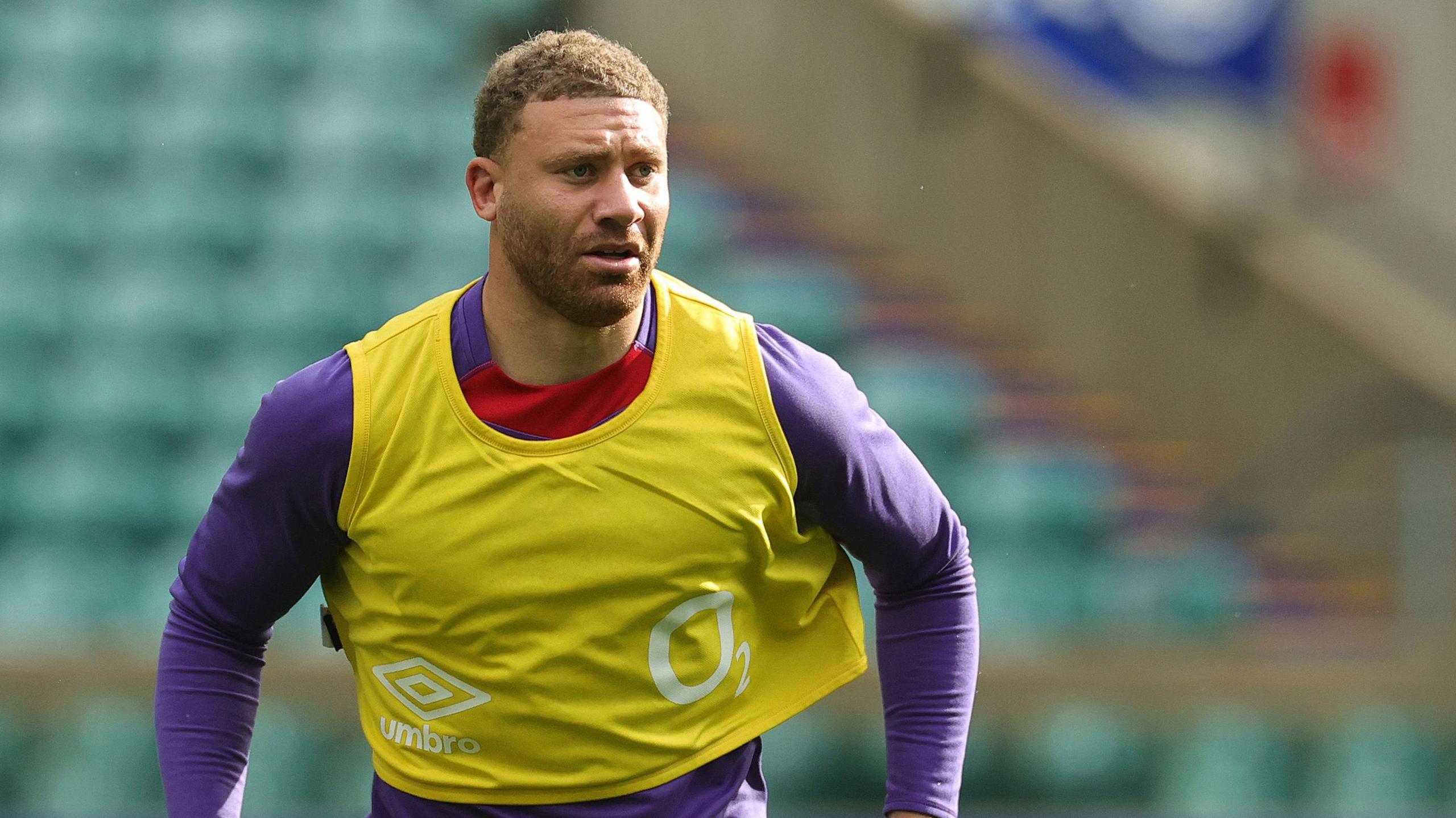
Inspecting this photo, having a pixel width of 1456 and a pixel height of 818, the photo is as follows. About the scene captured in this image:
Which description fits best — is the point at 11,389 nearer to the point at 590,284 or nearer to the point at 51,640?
the point at 51,640

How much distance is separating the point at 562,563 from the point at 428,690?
0.82ft

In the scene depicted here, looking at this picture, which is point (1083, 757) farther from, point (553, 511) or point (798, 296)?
point (553, 511)

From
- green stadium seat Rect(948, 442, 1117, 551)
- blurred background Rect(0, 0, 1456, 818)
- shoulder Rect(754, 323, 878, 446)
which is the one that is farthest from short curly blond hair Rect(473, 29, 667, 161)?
green stadium seat Rect(948, 442, 1117, 551)

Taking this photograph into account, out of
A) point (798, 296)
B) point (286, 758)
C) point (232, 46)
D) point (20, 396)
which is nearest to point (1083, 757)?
point (286, 758)

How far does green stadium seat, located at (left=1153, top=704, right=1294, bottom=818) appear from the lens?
5383mm

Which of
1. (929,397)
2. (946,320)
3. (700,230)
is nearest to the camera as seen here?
(929,397)

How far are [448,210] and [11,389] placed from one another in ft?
5.77

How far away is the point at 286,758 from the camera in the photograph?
5.16m

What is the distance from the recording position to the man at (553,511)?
2.11 metres

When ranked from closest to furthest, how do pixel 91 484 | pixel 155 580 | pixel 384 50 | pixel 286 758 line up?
1. pixel 286 758
2. pixel 155 580
3. pixel 91 484
4. pixel 384 50

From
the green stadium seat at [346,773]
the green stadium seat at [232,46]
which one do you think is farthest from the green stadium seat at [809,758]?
the green stadium seat at [232,46]

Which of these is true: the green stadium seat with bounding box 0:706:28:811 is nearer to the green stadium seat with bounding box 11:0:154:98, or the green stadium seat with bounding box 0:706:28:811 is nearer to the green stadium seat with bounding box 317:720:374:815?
the green stadium seat with bounding box 317:720:374:815

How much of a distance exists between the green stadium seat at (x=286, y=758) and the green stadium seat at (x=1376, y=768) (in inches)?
111

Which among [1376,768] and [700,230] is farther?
[700,230]
